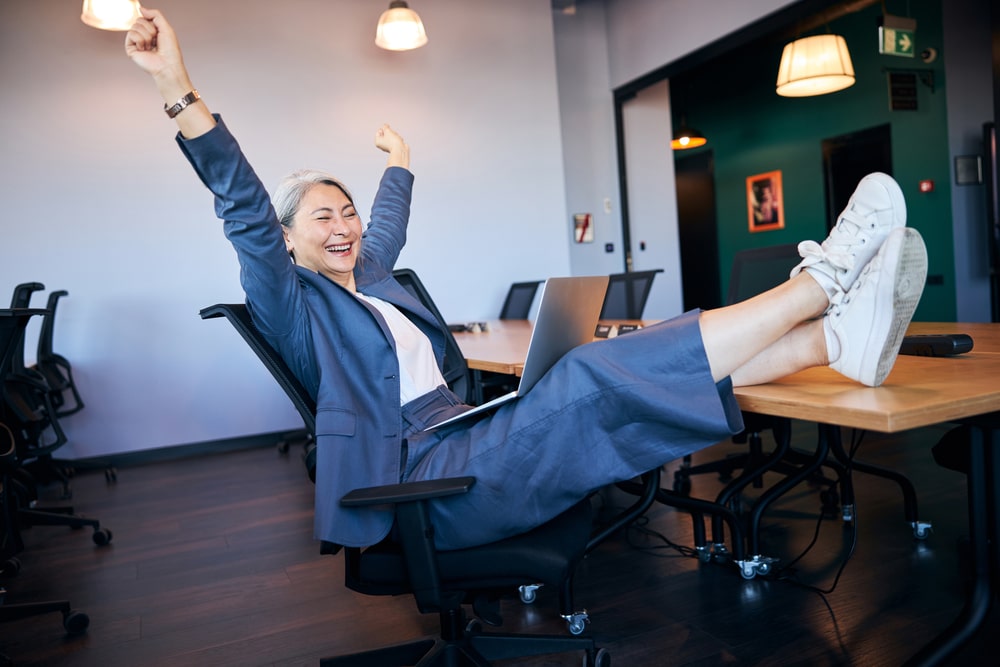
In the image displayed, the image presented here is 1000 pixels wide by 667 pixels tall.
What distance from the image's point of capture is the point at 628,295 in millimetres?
3842

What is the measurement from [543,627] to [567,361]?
3.32ft

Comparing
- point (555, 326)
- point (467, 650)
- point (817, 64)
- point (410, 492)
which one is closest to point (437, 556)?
point (410, 492)

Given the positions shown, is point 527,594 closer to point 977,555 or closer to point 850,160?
point 977,555

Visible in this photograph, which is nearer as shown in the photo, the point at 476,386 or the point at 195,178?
the point at 476,386

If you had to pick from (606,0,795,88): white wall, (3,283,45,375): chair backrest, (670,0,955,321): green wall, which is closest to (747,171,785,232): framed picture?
(670,0,955,321): green wall

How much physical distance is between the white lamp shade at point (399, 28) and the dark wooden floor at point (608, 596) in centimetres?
306

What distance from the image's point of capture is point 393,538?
1.39m

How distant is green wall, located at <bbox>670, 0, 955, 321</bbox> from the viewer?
6215 millimetres

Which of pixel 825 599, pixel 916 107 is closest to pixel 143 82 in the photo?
pixel 825 599

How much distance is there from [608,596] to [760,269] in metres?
1.36

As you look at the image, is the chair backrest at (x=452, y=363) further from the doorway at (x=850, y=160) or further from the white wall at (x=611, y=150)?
the doorway at (x=850, y=160)

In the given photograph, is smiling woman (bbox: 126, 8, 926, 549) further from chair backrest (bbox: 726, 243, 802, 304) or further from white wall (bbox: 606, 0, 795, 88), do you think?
white wall (bbox: 606, 0, 795, 88)

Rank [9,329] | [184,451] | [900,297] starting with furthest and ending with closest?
1. [184,451]
2. [9,329]
3. [900,297]

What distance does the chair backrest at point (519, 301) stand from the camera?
537 centimetres
